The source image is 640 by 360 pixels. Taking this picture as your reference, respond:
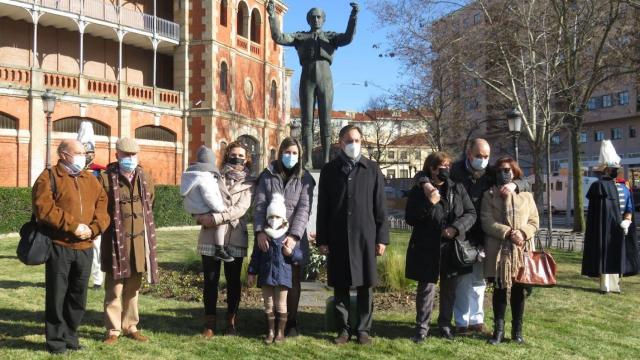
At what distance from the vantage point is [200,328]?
6320mm

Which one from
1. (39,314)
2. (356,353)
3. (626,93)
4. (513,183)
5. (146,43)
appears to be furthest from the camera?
(626,93)

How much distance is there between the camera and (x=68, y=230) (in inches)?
201

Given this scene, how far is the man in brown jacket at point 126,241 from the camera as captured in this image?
5.59 metres

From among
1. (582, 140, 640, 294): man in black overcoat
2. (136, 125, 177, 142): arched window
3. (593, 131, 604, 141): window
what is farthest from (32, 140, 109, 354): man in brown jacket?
(593, 131, 604, 141): window

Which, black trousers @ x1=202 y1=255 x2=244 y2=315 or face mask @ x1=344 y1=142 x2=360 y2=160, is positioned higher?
face mask @ x1=344 y1=142 x2=360 y2=160

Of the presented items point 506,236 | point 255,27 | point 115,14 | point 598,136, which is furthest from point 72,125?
point 598,136

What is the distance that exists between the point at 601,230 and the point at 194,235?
13.3 meters

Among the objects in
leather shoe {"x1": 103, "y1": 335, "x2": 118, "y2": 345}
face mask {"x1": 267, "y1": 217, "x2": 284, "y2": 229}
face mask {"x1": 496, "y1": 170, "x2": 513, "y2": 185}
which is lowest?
leather shoe {"x1": 103, "y1": 335, "x2": 118, "y2": 345}

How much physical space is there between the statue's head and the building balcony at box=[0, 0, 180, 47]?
1847 cm

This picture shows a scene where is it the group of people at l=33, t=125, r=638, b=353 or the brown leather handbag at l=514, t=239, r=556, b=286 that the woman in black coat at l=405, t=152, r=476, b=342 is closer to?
the group of people at l=33, t=125, r=638, b=353

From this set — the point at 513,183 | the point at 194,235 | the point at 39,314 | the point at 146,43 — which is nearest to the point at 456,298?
the point at 513,183

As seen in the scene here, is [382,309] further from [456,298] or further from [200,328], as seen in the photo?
[200,328]

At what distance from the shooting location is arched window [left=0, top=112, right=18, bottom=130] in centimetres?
2241

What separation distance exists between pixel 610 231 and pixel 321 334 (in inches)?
199
